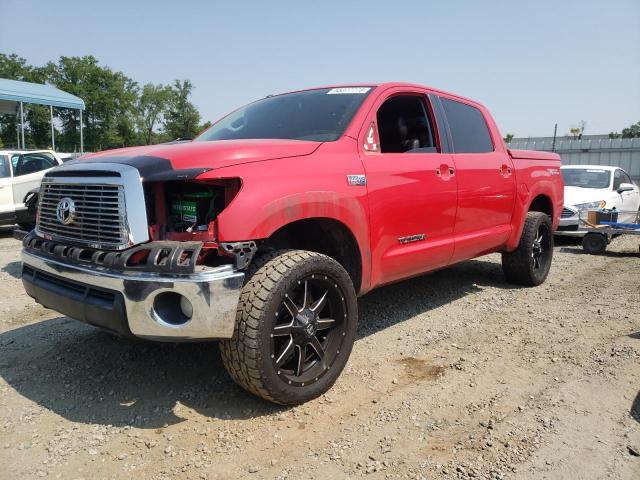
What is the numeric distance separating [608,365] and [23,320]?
4644 millimetres

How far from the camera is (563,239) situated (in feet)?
31.6

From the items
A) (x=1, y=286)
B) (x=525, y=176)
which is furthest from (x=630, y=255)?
(x=1, y=286)

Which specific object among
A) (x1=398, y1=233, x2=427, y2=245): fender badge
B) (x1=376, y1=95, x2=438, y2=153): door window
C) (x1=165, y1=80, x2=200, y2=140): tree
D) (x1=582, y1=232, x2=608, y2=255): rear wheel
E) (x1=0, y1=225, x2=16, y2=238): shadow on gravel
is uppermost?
(x1=165, y1=80, x2=200, y2=140): tree

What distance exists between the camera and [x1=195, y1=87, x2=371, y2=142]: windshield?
11.2 feet

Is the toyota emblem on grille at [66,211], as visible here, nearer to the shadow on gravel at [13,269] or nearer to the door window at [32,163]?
the shadow on gravel at [13,269]

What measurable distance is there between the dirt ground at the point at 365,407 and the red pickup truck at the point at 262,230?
1.15 feet

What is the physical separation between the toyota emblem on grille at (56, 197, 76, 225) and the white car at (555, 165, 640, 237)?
26.7 feet

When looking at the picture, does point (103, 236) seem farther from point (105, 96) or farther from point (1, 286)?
point (105, 96)

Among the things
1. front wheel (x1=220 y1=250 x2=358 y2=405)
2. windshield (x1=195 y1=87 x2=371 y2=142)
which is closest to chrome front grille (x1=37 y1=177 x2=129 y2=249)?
front wheel (x1=220 y1=250 x2=358 y2=405)

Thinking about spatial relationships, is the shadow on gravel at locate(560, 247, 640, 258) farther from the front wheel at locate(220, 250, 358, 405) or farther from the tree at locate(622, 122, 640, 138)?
the tree at locate(622, 122, 640, 138)

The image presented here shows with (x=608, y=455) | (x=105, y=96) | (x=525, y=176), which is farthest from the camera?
(x=105, y=96)

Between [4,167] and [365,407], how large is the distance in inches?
380

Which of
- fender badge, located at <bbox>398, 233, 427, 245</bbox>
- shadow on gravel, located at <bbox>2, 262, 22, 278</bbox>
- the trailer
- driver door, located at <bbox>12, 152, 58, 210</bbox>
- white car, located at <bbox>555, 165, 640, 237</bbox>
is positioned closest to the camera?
fender badge, located at <bbox>398, 233, 427, 245</bbox>

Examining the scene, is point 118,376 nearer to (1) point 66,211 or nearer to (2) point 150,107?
(1) point 66,211
